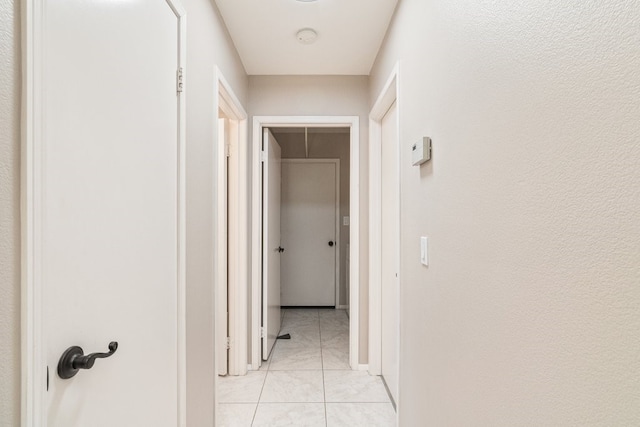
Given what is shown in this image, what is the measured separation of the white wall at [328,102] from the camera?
251cm

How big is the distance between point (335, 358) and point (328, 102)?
2.19m

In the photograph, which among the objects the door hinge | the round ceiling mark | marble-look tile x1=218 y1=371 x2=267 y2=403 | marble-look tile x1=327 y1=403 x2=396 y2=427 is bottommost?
marble-look tile x1=327 y1=403 x2=396 y2=427

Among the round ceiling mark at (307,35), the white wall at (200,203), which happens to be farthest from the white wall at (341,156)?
the white wall at (200,203)

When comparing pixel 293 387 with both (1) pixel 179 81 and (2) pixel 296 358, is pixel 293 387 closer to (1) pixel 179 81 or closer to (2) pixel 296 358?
(2) pixel 296 358

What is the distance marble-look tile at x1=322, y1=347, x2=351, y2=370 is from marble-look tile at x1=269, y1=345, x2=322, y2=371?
0.15ft

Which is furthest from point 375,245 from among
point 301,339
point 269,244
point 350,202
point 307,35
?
point 307,35

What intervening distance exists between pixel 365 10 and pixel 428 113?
0.92 m

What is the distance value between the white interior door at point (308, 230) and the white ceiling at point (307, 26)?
A: 185 centimetres

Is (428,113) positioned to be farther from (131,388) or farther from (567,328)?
(131,388)

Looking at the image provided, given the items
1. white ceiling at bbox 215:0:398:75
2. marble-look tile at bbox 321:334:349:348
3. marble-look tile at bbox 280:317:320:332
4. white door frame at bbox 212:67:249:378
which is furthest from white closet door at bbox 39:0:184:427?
marble-look tile at bbox 280:317:320:332

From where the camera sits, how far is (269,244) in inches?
106
